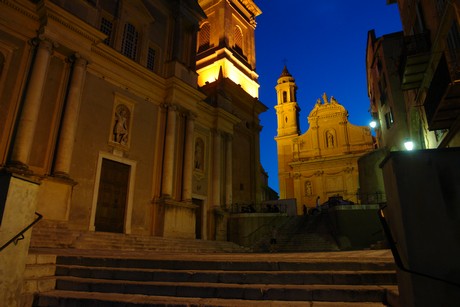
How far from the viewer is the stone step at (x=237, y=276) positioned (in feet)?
13.8

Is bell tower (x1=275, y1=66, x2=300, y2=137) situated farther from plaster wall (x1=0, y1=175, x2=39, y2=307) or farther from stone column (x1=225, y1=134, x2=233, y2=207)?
plaster wall (x1=0, y1=175, x2=39, y2=307)

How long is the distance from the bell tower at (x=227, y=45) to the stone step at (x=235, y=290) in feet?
68.9

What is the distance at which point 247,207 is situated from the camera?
21109mm

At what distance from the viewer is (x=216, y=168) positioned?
1998 centimetres

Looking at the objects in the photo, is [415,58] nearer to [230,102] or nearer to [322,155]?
[230,102]

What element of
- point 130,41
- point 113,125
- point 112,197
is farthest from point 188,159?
point 130,41

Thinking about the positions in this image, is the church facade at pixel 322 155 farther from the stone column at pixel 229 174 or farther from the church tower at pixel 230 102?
the stone column at pixel 229 174

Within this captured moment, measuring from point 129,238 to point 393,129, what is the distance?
15.9 metres

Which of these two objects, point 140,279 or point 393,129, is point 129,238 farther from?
point 393,129

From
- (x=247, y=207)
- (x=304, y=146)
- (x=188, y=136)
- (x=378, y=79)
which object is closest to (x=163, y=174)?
(x=188, y=136)

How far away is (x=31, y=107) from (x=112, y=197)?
509 centimetres

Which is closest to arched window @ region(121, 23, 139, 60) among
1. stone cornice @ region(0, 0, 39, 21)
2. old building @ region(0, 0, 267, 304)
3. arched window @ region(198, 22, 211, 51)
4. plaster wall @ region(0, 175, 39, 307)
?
old building @ region(0, 0, 267, 304)

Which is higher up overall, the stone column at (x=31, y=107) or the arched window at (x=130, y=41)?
the arched window at (x=130, y=41)

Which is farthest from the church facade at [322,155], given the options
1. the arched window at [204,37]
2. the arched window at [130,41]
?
the arched window at [130,41]
